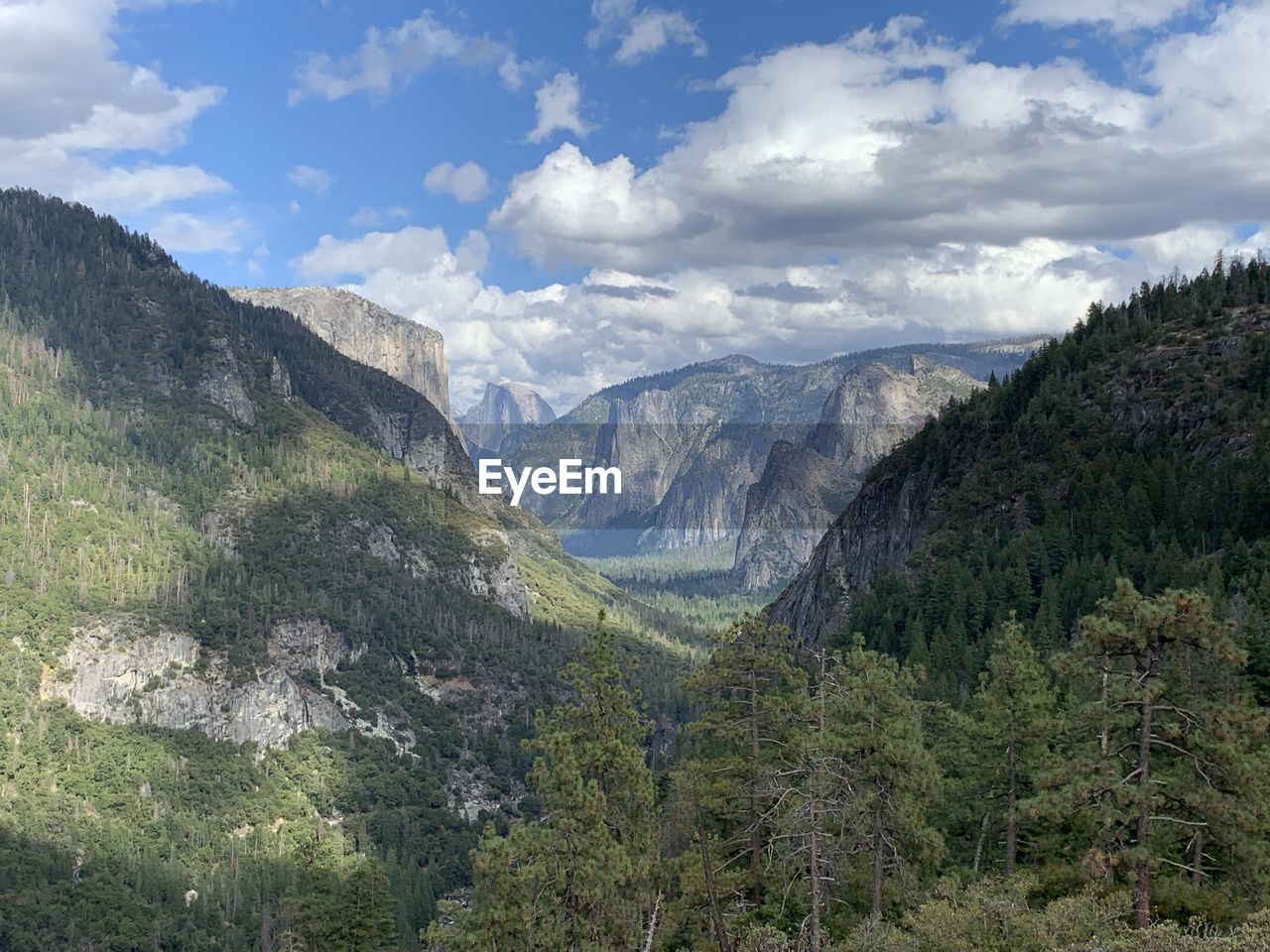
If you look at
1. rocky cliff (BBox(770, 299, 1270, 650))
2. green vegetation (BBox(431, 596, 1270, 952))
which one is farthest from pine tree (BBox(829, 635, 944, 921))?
rocky cliff (BBox(770, 299, 1270, 650))

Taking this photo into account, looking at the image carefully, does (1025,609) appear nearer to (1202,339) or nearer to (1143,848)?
(1202,339)

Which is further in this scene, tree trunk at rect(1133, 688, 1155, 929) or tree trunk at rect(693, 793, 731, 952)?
tree trunk at rect(1133, 688, 1155, 929)

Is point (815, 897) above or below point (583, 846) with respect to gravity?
above

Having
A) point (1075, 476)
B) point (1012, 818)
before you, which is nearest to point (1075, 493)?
point (1075, 476)

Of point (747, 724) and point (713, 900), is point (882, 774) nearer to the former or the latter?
point (747, 724)

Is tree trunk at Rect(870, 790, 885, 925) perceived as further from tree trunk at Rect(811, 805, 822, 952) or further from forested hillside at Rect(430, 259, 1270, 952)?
tree trunk at Rect(811, 805, 822, 952)

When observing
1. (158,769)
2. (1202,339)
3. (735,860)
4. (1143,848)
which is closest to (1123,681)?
(1143,848)

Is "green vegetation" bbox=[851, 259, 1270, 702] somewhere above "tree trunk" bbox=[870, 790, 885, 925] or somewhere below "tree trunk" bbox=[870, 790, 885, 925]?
above
